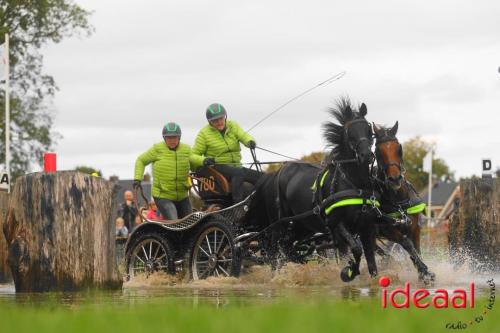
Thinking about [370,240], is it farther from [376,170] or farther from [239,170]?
[239,170]

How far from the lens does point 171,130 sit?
655 inches

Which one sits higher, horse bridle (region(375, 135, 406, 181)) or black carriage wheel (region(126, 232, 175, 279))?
horse bridle (region(375, 135, 406, 181))

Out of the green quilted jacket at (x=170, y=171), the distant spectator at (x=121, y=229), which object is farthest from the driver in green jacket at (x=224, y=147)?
the distant spectator at (x=121, y=229)

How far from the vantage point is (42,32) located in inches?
2020

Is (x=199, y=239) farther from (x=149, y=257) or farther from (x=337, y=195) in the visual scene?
(x=337, y=195)

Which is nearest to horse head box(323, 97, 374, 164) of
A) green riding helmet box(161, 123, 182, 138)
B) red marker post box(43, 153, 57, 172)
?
green riding helmet box(161, 123, 182, 138)

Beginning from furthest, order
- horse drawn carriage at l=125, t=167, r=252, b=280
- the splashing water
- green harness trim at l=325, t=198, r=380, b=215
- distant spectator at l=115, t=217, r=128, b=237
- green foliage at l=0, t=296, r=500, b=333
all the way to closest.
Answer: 1. distant spectator at l=115, t=217, r=128, b=237
2. horse drawn carriage at l=125, t=167, r=252, b=280
3. the splashing water
4. green harness trim at l=325, t=198, r=380, b=215
5. green foliage at l=0, t=296, r=500, b=333

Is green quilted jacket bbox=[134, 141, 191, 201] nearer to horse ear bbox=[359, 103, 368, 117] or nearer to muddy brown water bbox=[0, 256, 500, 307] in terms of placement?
muddy brown water bbox=[0, 256, 500, 307]

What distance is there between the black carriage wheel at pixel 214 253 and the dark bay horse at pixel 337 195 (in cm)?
56

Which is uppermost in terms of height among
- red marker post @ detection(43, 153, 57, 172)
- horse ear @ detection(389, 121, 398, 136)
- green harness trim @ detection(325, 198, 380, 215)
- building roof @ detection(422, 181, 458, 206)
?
building roof @ detection(422, 181, 458, 206)

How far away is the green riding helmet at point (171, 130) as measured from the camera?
16.6 meters

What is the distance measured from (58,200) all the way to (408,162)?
109836mm

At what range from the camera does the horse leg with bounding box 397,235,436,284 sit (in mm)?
13220

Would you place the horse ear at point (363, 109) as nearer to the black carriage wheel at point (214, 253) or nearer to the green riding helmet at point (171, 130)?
the black carriage wheel at point (214, 253)
